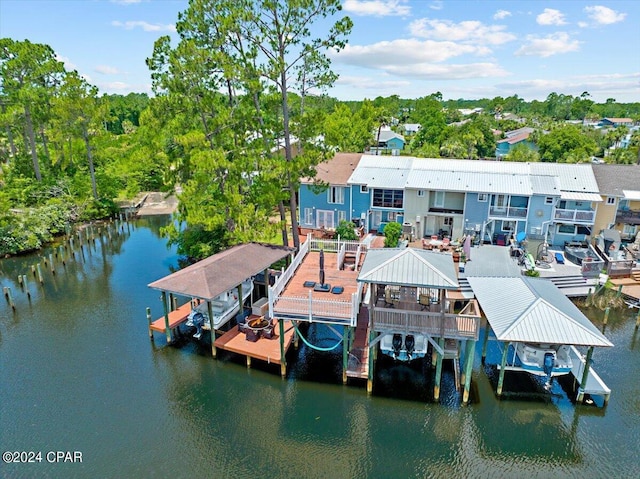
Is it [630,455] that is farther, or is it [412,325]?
[412,325]

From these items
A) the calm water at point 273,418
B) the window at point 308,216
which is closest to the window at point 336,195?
the window at point 308,216

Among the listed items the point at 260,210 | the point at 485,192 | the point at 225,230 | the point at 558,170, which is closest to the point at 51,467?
the point at 260,210

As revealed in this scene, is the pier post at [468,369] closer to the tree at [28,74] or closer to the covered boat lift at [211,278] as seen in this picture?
the covered boat lift at [211,278]

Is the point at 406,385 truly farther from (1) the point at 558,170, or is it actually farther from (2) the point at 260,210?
(1) the point at 558,170

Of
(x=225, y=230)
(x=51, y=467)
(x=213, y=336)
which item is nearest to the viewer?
(x=51, y=467)

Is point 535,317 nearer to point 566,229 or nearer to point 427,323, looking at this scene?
point 427,323

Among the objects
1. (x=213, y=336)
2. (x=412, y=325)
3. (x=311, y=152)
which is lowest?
(x=213, y=336)

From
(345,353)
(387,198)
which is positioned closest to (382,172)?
(387,198)
